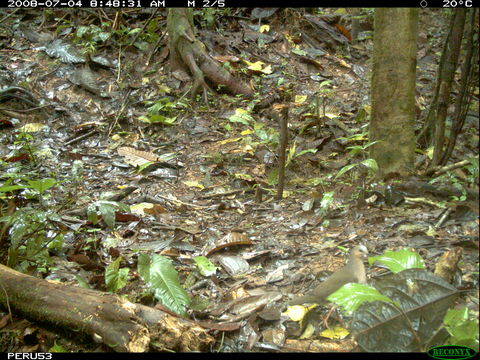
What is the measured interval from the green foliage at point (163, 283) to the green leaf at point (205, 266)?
1.39ft

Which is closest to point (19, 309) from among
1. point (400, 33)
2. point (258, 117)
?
point (400, 33)

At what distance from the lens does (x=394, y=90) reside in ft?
12.6

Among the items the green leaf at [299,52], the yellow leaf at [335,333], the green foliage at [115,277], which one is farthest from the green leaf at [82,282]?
the green leaf at [299,52]

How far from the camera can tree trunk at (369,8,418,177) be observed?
12.4 feet

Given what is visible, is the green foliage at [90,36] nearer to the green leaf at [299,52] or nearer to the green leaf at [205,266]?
the green leaf at [299,52]

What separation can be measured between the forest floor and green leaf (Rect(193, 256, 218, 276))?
0.06 metres

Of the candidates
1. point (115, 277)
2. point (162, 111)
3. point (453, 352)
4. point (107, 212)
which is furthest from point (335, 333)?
point (162, 111)

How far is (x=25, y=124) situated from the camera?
6.11 m

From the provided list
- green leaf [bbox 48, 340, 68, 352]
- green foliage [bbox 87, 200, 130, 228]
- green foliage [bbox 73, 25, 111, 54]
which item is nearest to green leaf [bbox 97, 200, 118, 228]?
green foliage [bbox 87, 200, 130, 228]

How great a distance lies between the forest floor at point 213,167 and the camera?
3.05 metres

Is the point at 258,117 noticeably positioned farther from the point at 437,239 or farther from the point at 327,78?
the point at 437,239

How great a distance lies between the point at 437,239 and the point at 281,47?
5.85m

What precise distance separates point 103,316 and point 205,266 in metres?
1.03

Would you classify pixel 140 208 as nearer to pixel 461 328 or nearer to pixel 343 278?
pixel 343 278
